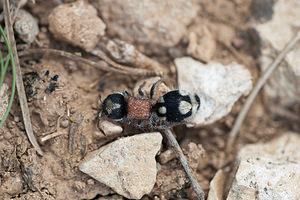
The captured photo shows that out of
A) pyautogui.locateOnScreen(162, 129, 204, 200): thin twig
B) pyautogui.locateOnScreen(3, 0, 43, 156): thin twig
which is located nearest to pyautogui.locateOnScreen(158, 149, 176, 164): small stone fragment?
pyautogui.locateOnScreen(162, 129, 204, 200): thin twig

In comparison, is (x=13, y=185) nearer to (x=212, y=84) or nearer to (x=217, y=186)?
(x=217, y=186)

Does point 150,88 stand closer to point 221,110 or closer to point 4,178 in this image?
point 221,110

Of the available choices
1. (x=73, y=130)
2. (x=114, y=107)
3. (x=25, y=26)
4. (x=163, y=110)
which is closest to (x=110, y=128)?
(x=114, y=107)

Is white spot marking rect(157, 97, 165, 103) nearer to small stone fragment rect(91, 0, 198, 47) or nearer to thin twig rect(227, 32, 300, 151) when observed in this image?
small stone fragment rect(91, 0, 198, 47)

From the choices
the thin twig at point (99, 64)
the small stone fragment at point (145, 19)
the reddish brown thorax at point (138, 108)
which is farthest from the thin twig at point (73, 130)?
the small stone fragment at point (145, 19)

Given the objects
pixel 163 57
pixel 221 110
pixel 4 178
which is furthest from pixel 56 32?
pixel 221 110

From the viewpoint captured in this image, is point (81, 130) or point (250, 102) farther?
point (250, 102)
